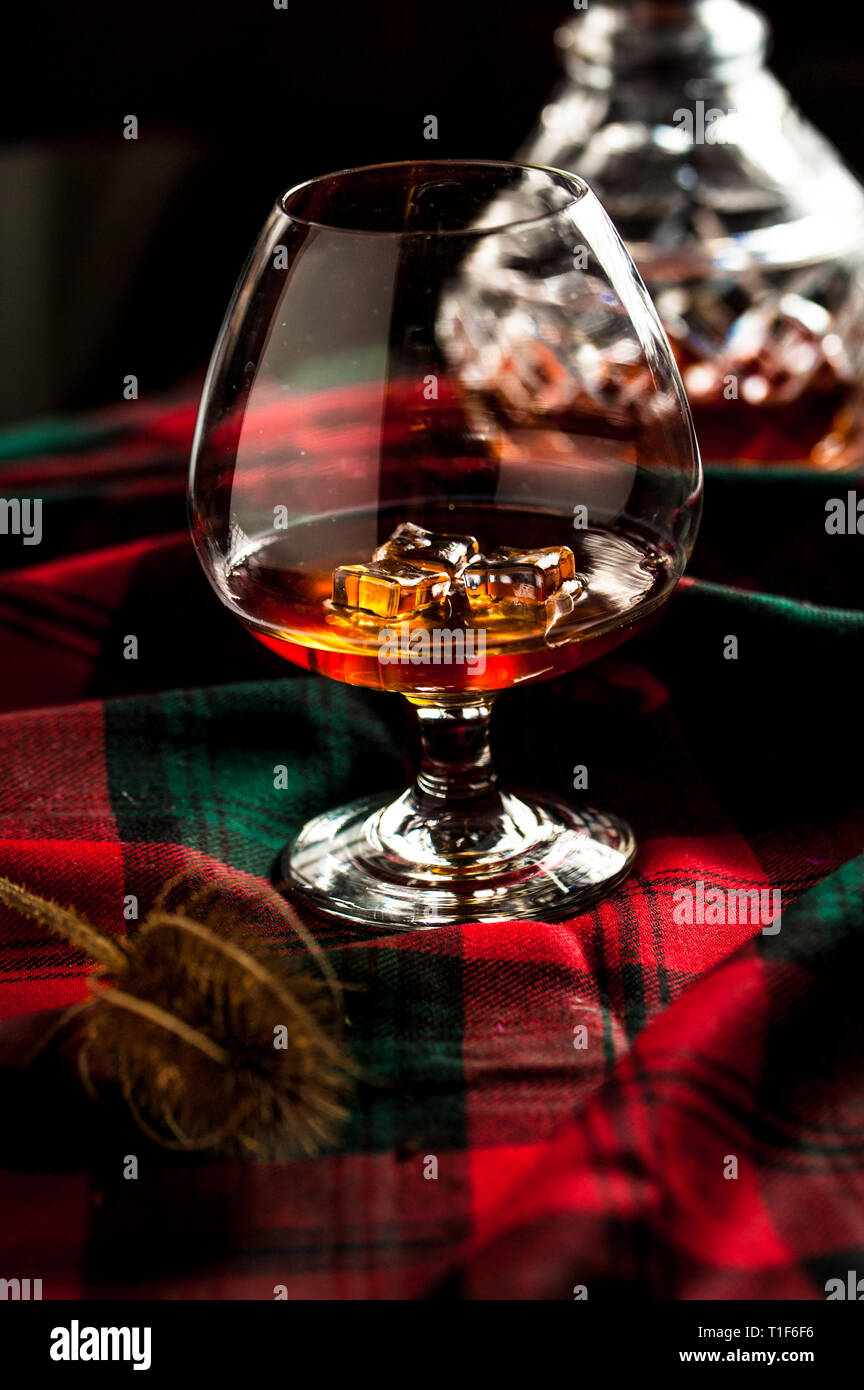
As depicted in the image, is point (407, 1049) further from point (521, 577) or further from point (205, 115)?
point (205, 115)

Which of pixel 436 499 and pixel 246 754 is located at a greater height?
pixel 436 499

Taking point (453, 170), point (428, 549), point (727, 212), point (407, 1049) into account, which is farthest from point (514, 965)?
point (727, 212)

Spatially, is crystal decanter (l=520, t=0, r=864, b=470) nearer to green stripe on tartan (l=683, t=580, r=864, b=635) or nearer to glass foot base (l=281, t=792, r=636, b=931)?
green stripe on tartan (l=683, t=580, r=864, b=635)

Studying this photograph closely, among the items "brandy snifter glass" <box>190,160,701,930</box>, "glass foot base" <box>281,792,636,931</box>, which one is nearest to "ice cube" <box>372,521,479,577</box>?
"brandy snifter glass" <box>190,160,701,930</box>

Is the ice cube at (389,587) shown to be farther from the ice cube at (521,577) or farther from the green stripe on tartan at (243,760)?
the green stripe on tartan at (243,760)

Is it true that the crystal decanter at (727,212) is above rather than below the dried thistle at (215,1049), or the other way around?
above

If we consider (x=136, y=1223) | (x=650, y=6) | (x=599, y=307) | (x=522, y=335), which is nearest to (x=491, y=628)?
(x=599, y=307)

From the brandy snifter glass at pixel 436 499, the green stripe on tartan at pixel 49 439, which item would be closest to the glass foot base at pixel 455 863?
the brandy snifter glass at pixel 436 499
